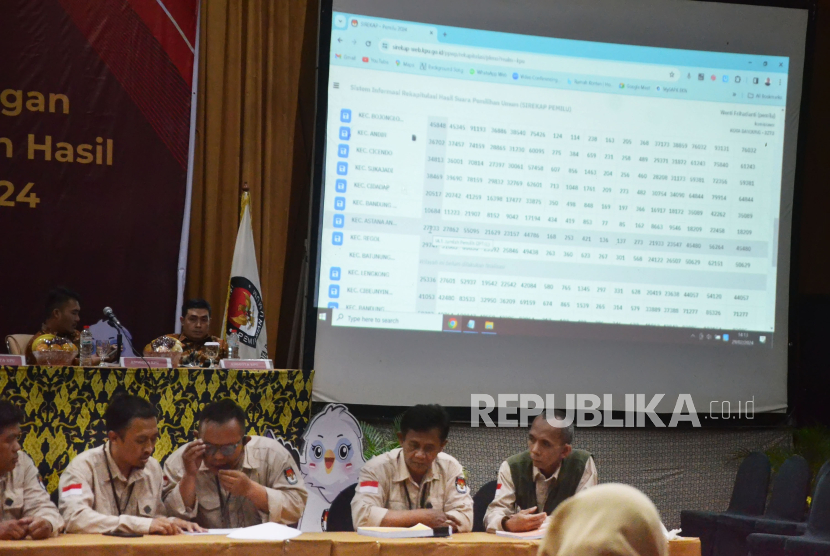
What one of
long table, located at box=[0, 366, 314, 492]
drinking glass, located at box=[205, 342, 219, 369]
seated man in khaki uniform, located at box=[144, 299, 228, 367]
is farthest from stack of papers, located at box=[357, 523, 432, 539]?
seated man in khaki uniform, located at box=[144, 299, 228, 367]

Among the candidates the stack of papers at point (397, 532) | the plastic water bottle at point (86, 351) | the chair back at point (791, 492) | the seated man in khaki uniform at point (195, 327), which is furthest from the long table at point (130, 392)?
the chair back at point (791, 492)

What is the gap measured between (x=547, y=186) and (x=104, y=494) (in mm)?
3157

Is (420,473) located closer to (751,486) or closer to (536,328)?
(536,328)

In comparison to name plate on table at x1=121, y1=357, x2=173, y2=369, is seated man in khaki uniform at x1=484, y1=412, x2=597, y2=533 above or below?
below

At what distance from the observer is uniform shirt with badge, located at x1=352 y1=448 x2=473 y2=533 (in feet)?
12.0

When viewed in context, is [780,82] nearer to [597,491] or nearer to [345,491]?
[345,491]

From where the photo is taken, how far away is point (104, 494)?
10.8ft

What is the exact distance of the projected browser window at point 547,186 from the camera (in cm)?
518

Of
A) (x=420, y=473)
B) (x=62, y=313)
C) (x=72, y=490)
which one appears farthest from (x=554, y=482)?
(x=62, y=313)

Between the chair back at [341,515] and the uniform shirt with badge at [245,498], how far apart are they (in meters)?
0.16

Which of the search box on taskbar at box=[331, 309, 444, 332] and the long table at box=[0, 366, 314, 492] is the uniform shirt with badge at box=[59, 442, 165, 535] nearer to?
the long table at box=[0, 366, 314, 492]

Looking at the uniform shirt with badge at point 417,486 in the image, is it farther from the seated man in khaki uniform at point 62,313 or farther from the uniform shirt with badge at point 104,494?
the seated man in khaki uniform at point 62,313

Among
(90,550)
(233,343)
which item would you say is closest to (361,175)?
(233,343)

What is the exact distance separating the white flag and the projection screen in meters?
0.31
